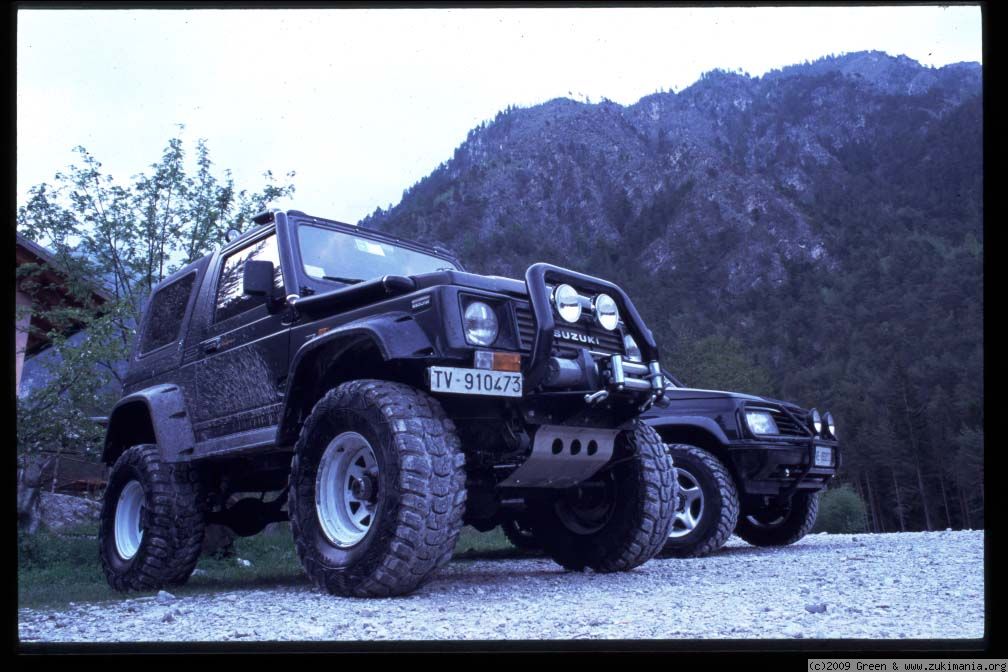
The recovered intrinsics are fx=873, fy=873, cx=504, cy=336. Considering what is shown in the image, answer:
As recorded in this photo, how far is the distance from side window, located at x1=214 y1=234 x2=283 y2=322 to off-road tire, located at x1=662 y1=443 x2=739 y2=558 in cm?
345

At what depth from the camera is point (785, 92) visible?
50719 mm

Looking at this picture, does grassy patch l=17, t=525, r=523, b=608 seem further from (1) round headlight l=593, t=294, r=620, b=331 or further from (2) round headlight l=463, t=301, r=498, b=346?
(1) round headlight l=593, t=294, r=620, b=331

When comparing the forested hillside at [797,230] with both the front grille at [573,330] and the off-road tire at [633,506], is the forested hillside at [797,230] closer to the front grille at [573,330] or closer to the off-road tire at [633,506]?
the off-road tire at [633,506]

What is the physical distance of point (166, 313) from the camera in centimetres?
673

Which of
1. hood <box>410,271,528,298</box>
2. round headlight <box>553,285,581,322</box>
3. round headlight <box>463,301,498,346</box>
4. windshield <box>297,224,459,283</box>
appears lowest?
round headlight <box>463,301,498,346</box>

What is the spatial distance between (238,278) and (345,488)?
2131mm

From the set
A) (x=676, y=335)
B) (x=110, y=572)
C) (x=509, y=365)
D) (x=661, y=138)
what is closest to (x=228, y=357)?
(x=110, y=572)

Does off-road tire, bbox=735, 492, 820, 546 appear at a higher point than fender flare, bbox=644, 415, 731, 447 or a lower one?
lower

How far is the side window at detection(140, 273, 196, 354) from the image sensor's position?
6469 mm

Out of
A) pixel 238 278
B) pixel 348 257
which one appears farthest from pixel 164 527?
pixel 348 257

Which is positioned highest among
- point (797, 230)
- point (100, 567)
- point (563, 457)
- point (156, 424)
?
point (797, 230)

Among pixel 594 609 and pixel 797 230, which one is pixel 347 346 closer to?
pixel 594 609

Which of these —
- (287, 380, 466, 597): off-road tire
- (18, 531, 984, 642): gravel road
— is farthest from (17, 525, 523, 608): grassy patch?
(287, 380, 466, 597): off-road tire

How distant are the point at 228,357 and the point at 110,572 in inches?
70.7
